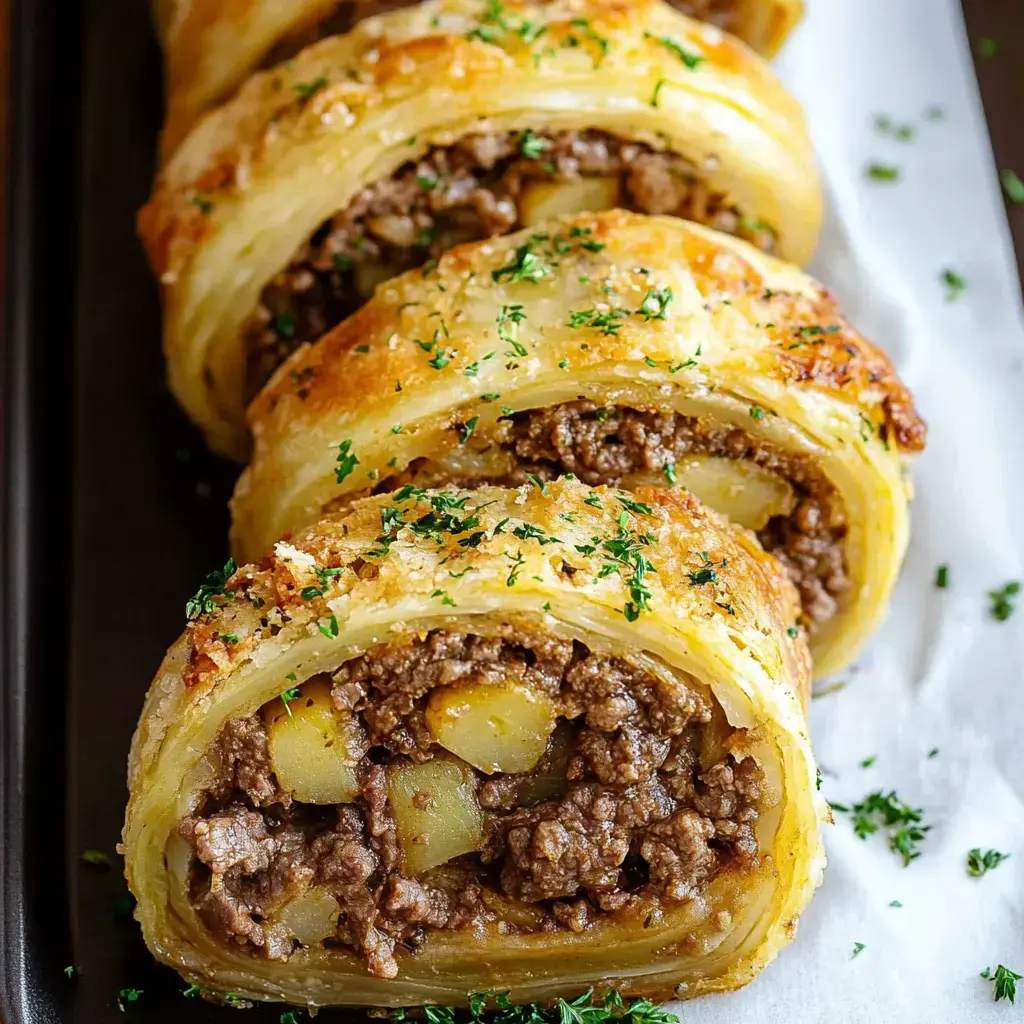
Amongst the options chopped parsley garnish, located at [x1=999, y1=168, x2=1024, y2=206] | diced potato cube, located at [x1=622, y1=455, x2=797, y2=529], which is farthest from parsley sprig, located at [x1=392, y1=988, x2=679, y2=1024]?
chopped parsley garnish, located at [x1=999, y1=168, x2=1024, y2=206]

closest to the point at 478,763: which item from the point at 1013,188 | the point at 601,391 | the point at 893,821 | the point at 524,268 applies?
the point at 601,391

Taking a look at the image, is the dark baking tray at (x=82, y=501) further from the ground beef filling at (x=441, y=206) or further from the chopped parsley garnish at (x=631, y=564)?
the chopped parsley garnish at (x=631, y=564)

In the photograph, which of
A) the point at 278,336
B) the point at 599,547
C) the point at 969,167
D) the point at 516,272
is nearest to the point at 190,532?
the point at 278,336

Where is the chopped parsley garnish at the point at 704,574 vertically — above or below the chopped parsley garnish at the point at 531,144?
below

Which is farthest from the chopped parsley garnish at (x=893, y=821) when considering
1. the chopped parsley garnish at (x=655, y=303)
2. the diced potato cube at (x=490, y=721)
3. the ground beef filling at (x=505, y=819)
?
the chopped parsley garnish at (x=655, y=303)

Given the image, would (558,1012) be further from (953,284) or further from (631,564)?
(953,284)

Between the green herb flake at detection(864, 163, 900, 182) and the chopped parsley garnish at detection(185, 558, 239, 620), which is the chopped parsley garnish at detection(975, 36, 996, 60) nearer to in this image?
the green herb flake at detection(864, 163, 900, 182)
